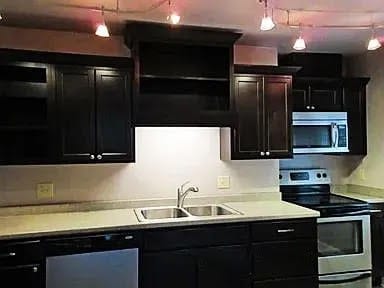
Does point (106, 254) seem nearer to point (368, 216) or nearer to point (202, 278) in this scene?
point (202, 278)

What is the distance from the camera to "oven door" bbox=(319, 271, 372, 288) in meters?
3.67

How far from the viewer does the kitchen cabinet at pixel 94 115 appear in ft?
10.2

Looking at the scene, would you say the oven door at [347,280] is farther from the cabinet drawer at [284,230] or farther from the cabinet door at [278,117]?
the cabinet door at [278,117]

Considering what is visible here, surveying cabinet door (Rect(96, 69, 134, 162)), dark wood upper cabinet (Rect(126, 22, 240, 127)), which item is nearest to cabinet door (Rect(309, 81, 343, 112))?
dark wood upper cabinet (Rect(126, 22, 240, 127))

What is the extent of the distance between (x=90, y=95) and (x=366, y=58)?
2.88 m

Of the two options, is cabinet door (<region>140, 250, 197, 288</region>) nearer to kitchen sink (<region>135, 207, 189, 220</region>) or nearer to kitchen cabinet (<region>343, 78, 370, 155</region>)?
kitchen sink (<region>135, 207, 189, 220</region>)

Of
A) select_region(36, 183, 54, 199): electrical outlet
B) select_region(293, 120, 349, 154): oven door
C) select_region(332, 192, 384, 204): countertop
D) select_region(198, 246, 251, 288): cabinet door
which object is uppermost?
select_region(293, 120, 349, 154): oven door

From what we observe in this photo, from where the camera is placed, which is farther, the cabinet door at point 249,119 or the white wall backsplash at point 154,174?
the cabinet door at point 249,119

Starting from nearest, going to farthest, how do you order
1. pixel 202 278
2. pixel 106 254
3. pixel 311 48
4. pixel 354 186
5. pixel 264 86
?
pixel 106 254 < pixel 202 278 < pixel 264 86 < pixel 311 48 < pixel 354 186

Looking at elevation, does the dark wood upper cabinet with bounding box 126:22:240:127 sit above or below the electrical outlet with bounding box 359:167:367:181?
above

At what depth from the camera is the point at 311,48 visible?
407 centimetres

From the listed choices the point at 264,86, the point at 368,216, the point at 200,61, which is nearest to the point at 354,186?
the point at 368,216

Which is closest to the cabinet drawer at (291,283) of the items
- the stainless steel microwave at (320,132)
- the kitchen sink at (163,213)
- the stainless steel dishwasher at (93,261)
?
the kitchen sink at (163,213)

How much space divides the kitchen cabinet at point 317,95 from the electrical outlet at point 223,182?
1.03 m
